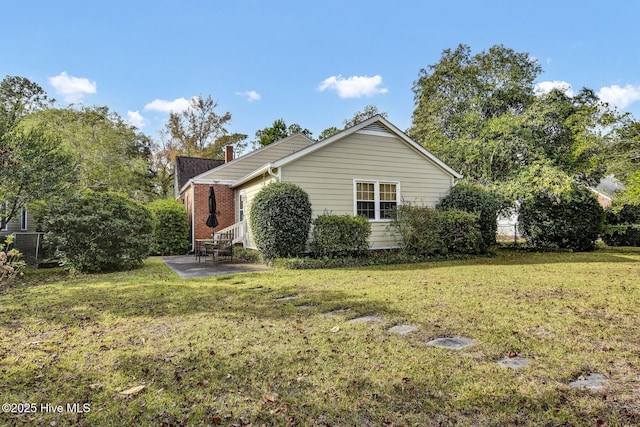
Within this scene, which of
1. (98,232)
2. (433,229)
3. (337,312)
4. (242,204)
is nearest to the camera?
(337,312)

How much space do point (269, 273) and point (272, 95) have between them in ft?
56.7

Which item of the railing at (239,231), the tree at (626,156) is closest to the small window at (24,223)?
the railing at (239,231)

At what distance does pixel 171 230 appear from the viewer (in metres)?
16.0

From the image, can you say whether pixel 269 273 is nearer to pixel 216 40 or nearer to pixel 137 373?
pixel 137 373

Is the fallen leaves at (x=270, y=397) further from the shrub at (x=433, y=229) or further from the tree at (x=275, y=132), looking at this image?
the tree at (x=275, y=132)

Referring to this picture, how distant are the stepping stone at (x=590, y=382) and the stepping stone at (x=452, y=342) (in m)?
0.97

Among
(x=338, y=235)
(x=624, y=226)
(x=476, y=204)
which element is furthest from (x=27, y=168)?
(x=624, y=226)

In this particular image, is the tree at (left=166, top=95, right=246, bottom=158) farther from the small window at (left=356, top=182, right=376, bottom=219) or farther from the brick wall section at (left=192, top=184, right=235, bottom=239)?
the small window at (left=356, top=182, right=376, bottom=219)

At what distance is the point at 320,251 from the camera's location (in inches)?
431

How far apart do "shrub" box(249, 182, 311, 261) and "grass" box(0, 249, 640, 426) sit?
413 centimetres

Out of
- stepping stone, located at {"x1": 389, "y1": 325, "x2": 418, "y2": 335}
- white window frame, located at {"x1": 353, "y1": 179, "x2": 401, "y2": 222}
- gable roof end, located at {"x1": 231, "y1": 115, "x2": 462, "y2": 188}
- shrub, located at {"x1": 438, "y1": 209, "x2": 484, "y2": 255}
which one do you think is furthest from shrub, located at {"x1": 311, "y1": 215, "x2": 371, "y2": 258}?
stepping stone, located at {"x1": 389, "y1": 325, "x2": 418, "y2": 335}

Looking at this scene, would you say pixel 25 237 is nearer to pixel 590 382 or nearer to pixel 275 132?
pixel 590 382

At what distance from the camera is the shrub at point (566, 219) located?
1476 cm

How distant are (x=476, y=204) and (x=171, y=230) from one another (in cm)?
1322
